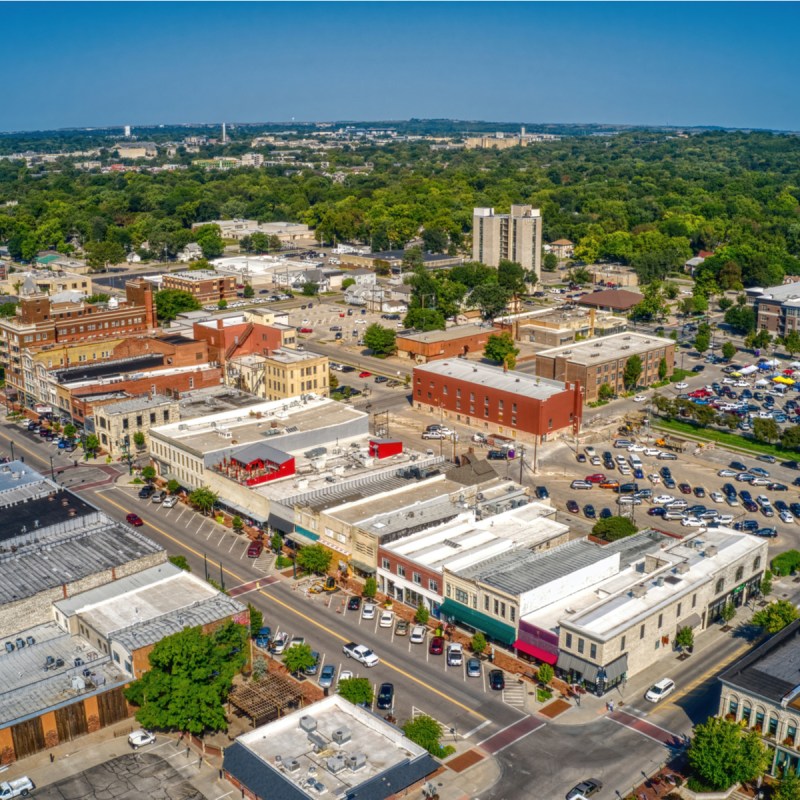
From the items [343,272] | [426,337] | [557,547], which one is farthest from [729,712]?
[343,272]

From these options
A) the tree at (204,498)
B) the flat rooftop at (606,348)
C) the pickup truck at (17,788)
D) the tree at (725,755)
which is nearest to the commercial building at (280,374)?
the tree at (204,498)

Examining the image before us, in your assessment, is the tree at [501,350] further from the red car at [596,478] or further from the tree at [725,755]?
the tree at [725,755]

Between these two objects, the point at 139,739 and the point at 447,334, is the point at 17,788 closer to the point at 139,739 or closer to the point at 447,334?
the point at 139,739

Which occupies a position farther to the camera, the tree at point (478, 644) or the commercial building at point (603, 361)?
the commercial building at point (603, 361)

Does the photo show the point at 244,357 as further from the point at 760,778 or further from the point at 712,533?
the point at 760,778

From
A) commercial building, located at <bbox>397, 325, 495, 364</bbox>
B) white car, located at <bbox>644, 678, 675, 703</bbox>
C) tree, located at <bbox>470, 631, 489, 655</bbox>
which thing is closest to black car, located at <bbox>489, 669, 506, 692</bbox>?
tree, located at <bbox>470, 631, 489, 655</bbox>

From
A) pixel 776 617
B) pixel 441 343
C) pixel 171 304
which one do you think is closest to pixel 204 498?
pixel 776 617
